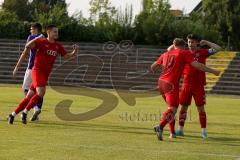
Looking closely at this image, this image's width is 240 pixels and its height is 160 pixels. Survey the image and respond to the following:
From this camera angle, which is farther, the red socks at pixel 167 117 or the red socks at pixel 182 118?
the red socks at pixel 182 118

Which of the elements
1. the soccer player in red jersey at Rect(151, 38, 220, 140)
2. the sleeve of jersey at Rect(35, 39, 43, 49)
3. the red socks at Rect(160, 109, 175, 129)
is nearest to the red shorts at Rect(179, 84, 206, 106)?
the soccer player in red jersey at Rect(151, 38, 220, 140)

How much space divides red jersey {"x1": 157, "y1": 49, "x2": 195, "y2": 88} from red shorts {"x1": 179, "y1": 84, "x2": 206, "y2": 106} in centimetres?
89

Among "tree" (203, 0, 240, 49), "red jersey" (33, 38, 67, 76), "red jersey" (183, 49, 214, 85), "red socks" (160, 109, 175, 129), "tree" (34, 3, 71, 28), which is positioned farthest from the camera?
"tree" (203, 0, 240, 49)

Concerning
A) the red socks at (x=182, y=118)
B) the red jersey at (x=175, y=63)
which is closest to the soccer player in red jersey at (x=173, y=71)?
the red jersey at (x=175, y=63)

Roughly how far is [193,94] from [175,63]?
46.3 inches

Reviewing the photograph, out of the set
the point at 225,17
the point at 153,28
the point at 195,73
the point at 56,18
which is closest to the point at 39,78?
the point at 195,73

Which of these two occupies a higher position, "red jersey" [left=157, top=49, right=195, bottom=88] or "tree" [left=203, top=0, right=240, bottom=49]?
"red jersey" [left=157, top=49, right=195, bottom=88]

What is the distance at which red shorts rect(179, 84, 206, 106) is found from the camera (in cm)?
1267

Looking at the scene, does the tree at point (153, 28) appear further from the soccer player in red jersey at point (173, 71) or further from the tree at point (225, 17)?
the soccer player in red jersey at point (173, 71)

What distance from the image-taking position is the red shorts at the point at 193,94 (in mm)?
12672

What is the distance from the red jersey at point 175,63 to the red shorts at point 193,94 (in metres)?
0.89

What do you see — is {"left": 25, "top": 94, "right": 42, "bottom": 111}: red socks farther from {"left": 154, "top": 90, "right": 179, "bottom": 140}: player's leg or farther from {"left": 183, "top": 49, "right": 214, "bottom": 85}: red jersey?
{"left": 183, "top": 49, "right": 214, "bottom": 85}: red jersey

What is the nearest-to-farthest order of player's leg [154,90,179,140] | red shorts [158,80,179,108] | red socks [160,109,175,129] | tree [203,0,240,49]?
red socks [160,109,175,129] < player's leg [154,90,179,140] < red shorts [158,80,179,108] < tree [203,0,240,49]

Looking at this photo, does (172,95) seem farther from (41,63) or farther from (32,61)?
(32,61)
